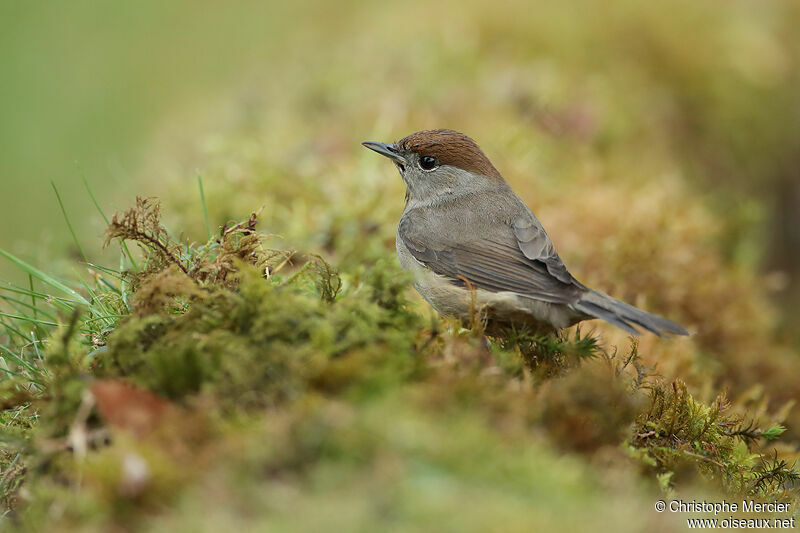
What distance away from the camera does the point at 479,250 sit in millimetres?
4086

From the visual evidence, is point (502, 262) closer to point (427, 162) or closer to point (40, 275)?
point (427, 162)

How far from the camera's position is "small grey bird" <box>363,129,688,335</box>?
11.3 feet

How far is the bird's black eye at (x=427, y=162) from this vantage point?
16.1 feet

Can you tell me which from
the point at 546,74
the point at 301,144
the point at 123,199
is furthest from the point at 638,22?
the point at 123,199

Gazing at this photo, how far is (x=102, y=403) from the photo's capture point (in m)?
2.21

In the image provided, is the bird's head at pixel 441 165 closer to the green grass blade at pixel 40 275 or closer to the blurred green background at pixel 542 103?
the blurred green background at pixel 542 103

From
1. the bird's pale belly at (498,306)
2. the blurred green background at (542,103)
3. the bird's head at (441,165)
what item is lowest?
the bird's pale belly at (498,306)

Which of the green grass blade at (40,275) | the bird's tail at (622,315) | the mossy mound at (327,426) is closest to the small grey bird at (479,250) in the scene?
the bird's tail at (622,315)

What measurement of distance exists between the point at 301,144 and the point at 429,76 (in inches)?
58.5

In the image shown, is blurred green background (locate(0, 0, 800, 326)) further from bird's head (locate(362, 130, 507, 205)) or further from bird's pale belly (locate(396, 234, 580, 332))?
bird's pale belly (locate(396, 234, 580, 332))

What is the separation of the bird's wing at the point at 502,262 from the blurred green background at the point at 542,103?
167 cm

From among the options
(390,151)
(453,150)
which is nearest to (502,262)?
(453,150)

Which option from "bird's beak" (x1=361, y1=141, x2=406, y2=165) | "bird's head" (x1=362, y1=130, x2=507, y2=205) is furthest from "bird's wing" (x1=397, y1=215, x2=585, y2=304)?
"bird's beak" (x1=361, y1=141, x2=406, y2=165)

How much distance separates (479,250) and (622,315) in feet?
3.61
